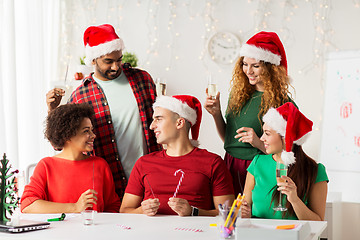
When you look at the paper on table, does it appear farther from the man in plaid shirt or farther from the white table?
the man in plaid shirt

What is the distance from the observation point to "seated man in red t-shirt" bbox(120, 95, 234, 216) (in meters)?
2.60

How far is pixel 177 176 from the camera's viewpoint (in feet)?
8.64

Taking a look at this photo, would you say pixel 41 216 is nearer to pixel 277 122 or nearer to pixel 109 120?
pixel 109 120

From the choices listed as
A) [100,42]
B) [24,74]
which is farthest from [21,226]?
[24,74]

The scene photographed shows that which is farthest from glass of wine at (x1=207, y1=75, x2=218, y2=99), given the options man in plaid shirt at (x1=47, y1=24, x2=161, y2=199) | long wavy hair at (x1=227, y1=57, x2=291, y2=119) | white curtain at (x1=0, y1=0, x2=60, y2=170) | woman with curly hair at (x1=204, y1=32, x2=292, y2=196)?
white curtain at (x1=0, y1=0, x2=60, y2=170)

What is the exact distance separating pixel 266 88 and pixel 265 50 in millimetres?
233

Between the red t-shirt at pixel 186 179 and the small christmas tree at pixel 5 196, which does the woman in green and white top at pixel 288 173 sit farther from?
the small christmas tree at pixel 5 196

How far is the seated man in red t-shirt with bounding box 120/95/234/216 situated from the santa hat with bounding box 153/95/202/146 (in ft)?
0.04

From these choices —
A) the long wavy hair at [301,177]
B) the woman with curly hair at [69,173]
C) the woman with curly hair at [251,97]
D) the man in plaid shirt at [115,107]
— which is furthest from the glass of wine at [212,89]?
the woman with curly hair at [69,173]

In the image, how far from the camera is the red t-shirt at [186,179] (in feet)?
8.54

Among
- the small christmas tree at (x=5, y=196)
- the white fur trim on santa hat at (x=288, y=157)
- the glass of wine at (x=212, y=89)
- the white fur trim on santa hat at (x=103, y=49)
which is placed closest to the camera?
the small christmas tree at (x=5, y=196)

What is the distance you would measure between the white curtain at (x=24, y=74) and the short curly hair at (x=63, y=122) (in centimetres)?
109

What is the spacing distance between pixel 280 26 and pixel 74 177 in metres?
2.66

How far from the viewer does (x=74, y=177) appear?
8.93 feet
